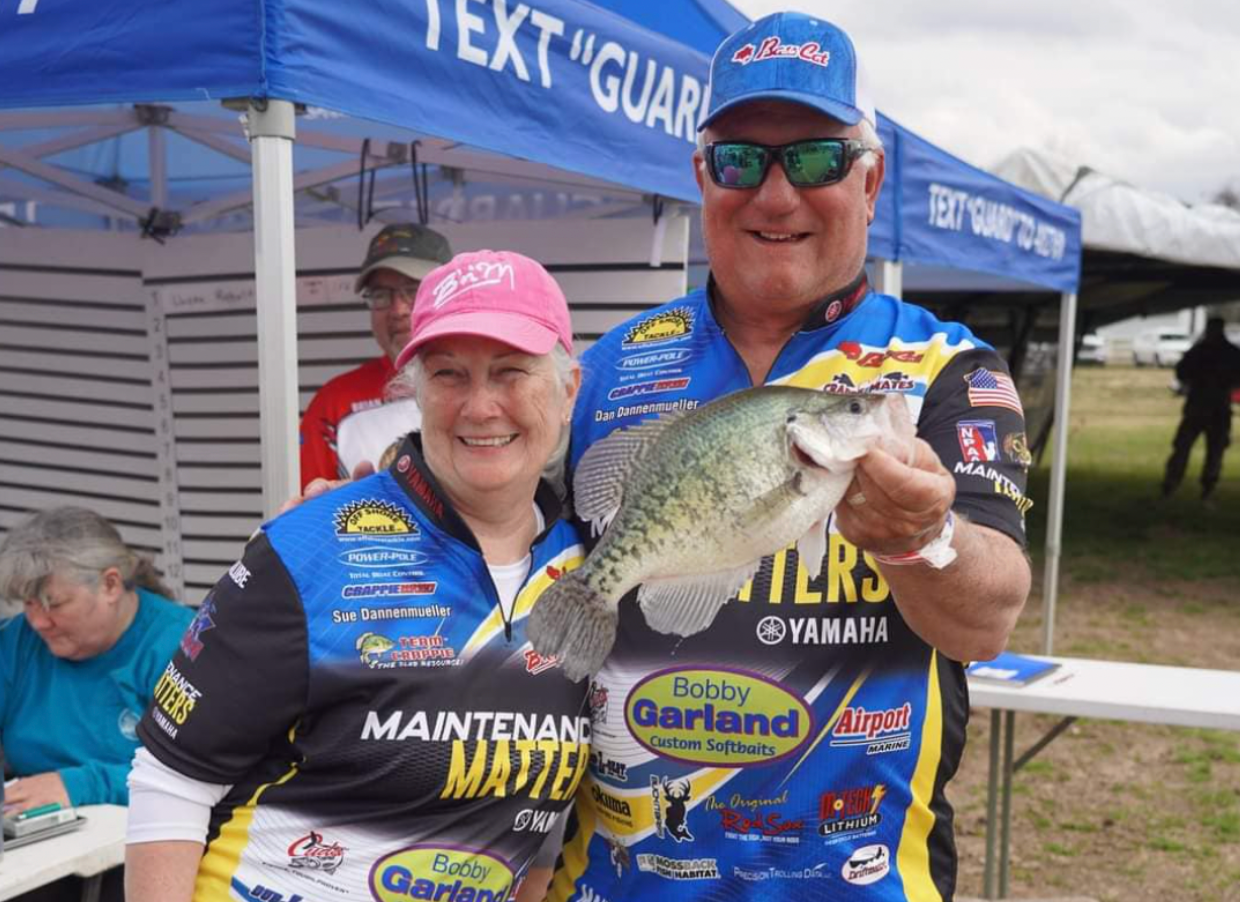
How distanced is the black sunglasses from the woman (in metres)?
0.38

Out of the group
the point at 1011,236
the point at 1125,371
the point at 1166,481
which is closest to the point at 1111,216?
the point at 1011,236

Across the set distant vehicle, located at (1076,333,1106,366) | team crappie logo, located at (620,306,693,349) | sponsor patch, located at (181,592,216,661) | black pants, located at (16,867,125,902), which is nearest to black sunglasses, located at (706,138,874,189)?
team crappie logo, located at (620,306,693,349)

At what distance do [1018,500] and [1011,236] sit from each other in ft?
21.1

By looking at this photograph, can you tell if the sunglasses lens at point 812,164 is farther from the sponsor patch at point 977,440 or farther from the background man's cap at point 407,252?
the background man's cap at point 407,252

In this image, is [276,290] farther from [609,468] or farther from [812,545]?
[812,545]

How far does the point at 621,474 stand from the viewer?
1682mm

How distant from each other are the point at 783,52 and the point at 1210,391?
54.7 feet

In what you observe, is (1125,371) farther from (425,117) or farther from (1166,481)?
(425,117)

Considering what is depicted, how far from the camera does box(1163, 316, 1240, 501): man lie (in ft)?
52.4

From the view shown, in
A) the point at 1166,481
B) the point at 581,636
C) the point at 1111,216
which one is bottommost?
the point at 1166,481

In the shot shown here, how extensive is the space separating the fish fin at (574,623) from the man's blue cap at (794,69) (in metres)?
0.81

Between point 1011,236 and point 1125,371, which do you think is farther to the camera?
point 1125,371

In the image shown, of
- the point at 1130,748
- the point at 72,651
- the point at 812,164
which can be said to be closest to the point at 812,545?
the point at 812,164

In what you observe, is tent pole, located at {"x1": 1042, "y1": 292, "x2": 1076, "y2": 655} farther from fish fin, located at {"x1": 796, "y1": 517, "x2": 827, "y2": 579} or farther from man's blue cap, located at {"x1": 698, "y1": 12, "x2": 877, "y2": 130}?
fish fin, located at {"x1": 796, "y1": 517, "x2": 827, "y2": 579}
